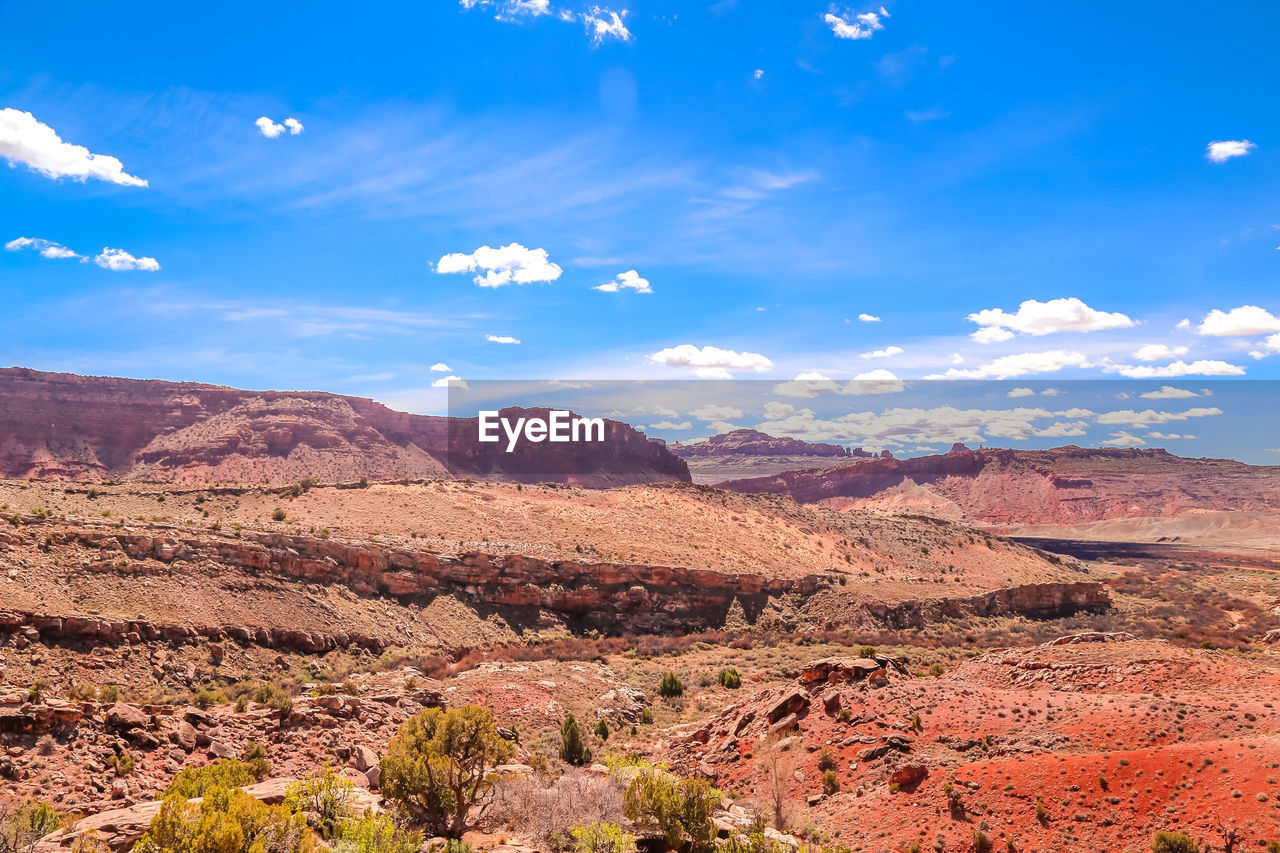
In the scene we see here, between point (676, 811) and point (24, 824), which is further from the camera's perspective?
point (676, 811)

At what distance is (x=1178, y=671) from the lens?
1777 centimetres

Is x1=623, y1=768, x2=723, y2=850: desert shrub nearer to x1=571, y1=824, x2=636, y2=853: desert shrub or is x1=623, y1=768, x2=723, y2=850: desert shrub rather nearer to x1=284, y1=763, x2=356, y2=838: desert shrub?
x1=571, y1=824, x2=636, y2=853: desert shrub

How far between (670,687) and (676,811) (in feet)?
45.9

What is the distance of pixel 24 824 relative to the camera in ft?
33.7

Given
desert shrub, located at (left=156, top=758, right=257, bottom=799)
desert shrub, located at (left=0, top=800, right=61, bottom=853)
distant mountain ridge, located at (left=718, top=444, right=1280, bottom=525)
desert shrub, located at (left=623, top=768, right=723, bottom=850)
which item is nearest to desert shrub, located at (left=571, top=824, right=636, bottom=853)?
desert shrub, located at (left=623, top=768, right=723, bottom=850)

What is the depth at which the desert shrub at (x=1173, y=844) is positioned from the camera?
33.9 ft

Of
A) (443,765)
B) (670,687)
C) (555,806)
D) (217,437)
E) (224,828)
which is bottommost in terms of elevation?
(670,687)

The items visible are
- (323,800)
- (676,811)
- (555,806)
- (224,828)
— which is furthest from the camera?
(555,806)

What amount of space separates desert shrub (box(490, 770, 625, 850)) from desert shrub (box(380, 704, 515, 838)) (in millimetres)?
519

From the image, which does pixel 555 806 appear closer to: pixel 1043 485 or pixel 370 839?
pixel 370 839

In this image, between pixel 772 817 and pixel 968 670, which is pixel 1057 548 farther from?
pixel 772 817

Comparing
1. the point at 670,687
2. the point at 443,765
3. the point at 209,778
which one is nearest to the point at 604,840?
the point at 443,765

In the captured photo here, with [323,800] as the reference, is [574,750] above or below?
below

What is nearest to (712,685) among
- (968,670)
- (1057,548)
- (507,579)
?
(968,670)
